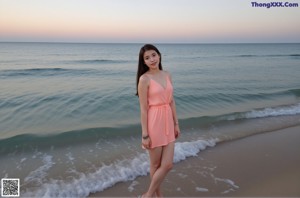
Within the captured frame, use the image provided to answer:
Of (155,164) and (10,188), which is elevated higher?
(155,164)

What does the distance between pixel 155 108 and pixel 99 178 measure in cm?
240

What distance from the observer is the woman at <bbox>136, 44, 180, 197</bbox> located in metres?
2.98

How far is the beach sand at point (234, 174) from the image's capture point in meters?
4.32

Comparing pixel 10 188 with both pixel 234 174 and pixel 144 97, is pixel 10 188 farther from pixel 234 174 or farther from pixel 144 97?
pixel 234 174

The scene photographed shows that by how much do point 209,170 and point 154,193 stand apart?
1.74 m

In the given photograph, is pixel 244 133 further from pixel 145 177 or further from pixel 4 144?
pixel 4 144

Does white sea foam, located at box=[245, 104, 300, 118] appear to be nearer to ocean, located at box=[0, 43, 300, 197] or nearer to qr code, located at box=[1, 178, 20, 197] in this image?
ocean, located at box=[0, 43, 300, 197]

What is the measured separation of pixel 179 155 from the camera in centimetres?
571

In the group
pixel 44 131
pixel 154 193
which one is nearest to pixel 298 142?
pixel 154 193

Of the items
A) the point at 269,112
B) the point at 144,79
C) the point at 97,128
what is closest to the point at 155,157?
the point at 144,79

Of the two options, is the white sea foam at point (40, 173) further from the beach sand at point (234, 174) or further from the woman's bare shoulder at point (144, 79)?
the woman's bare shoulder at point (144, 79)

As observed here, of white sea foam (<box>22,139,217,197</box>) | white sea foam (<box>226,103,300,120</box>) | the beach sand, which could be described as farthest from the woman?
white sea foam (<box>226,103,300,120</box>)

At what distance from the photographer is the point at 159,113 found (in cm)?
304

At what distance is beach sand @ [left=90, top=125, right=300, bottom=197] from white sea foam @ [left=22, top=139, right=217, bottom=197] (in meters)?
0.15
